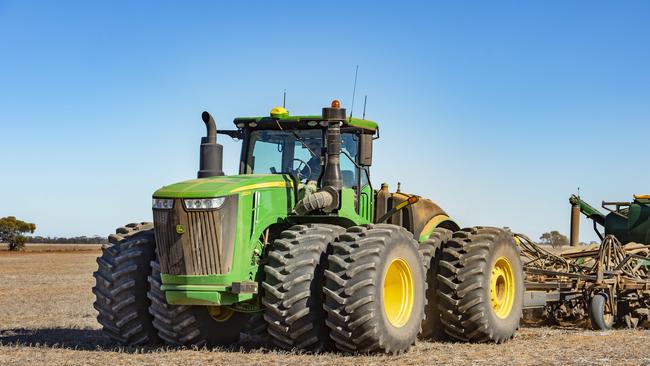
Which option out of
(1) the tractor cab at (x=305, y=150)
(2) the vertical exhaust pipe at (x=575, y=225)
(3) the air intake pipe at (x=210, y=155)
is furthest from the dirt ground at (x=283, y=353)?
(2) the vertical exhaust pipe at (x=575, y=225)

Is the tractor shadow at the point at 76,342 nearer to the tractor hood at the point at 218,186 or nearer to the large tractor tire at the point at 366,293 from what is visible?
the large tractor tire at the point at 366,293

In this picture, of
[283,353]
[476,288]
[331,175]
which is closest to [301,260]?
[283,353]

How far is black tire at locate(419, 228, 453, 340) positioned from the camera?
1430cm

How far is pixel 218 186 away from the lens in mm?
12211

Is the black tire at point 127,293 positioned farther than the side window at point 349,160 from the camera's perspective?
No

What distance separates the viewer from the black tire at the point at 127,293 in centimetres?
1295

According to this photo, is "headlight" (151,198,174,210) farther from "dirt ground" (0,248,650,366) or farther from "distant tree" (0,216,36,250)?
"distant tree" (0,216,36,250)

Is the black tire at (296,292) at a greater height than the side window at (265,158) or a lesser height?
lesser

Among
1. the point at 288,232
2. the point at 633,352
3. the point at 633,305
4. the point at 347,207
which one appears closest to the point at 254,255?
the point at 288,232

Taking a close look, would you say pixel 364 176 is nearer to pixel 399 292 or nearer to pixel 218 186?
pixel 399 292

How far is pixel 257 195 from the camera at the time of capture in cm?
1251

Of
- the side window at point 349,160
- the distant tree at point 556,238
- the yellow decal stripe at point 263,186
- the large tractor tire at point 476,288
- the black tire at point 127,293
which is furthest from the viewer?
the distant tree at point 556,238

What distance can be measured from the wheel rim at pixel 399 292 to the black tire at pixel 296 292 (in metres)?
1.03

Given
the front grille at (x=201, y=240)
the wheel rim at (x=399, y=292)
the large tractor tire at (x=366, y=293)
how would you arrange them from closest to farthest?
the large tractor tire at (x=366, y=293), the front grille at (x=201, y=240), the wheel rim at (x=399, y=292)
